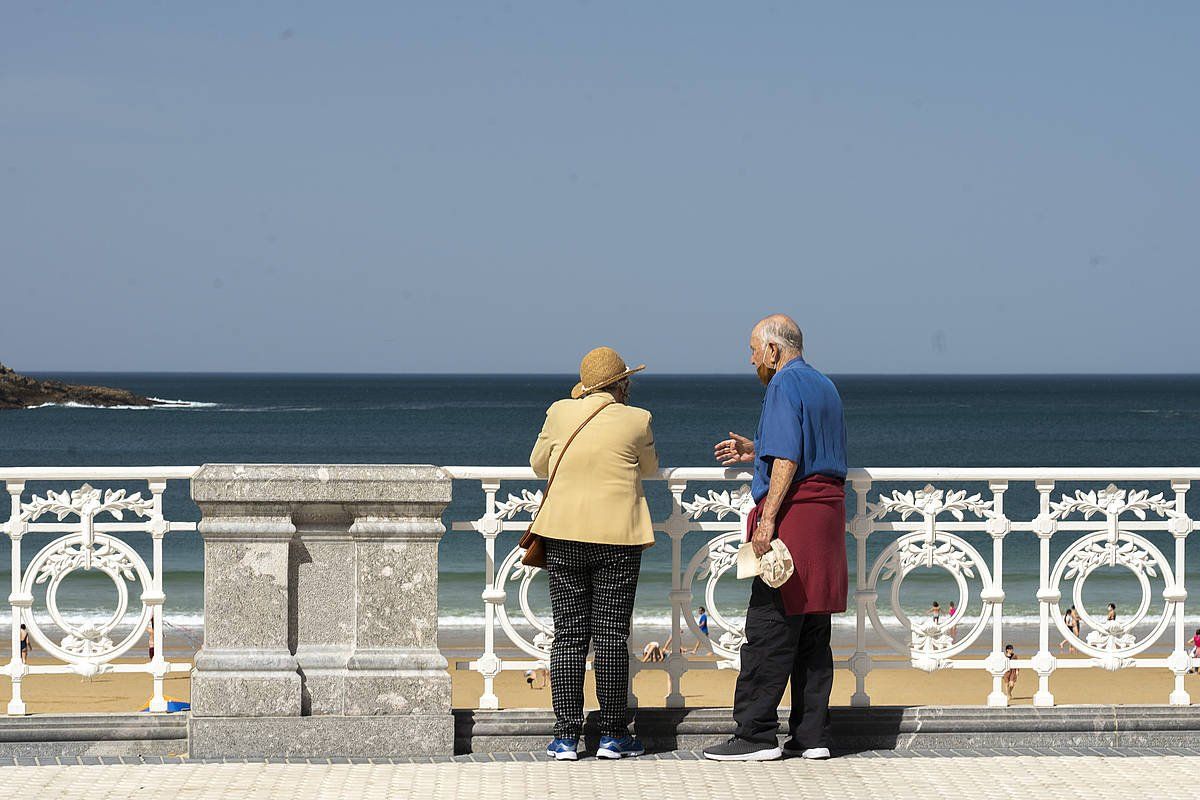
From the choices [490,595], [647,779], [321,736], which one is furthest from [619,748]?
[321,736]

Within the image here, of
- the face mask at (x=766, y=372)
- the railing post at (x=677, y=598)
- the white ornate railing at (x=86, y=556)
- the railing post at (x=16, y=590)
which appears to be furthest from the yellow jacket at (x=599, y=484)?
the railing post at (x=16, y=590)

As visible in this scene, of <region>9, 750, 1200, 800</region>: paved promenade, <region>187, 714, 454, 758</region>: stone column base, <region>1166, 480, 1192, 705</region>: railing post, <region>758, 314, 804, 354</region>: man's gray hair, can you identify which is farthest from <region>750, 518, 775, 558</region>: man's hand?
<region>1166, 480, 1192, 705</region>: railing post

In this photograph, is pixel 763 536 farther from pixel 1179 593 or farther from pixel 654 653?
pixel 654 653

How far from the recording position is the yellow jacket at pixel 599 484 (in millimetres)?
5242

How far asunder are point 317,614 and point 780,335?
6.72ft

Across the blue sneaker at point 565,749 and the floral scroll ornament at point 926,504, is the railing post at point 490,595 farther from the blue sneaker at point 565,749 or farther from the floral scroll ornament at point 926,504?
the floral scroll ornament at point 926,504

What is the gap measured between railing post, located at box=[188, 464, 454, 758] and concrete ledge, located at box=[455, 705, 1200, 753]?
→ 450 mm

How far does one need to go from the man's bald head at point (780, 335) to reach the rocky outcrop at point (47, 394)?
111098 millimetres

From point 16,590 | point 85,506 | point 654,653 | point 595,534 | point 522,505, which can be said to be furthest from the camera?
point 654,653

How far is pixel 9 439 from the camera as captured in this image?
251 feet

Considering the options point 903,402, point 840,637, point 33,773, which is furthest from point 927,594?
point 903,402

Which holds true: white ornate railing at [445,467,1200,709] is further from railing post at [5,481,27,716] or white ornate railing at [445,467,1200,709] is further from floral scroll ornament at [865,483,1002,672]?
railing post at [5,481,27,716]

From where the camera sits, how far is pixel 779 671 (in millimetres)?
5359

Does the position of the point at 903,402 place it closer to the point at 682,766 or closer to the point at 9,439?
the point at 9,439
